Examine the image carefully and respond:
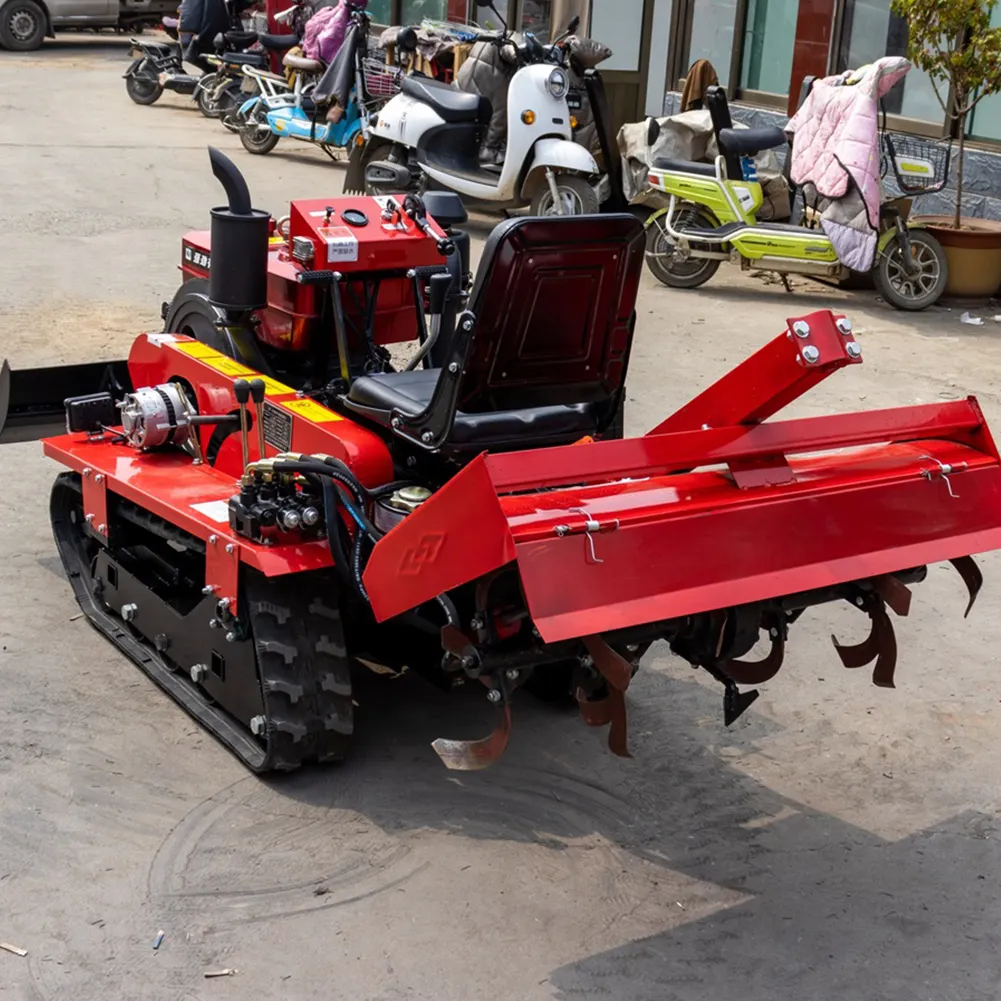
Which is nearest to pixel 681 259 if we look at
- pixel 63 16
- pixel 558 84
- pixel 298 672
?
pixel 558 84

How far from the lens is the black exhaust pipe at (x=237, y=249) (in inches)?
179

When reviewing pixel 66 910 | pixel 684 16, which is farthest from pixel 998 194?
pixel 66 910

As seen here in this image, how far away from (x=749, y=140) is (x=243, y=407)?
6.74 m

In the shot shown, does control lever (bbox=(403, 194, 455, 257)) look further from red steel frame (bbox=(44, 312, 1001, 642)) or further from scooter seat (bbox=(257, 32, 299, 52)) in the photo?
scooter seat (bbox=(257, 32, 299, 52))

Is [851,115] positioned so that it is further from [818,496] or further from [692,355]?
[818,496]

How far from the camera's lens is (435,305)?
4.47m

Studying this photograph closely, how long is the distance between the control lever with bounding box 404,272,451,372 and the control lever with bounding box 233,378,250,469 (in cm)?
53

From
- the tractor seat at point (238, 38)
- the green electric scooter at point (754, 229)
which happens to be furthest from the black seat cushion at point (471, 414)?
the tractor seat at point (238, 38)

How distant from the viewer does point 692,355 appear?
332 inches

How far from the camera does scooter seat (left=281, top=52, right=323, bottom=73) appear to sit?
1420cm

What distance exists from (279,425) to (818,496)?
1640mm

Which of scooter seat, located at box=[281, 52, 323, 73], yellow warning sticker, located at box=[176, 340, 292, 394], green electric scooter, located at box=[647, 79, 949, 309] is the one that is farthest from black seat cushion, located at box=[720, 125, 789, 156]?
yellow warning sticker, located at box=[176, 340, 292, 394]

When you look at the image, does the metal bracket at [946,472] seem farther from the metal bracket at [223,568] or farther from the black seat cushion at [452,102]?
the black seat cushion at [452,102]

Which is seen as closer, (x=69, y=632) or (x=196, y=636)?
(x=196, y=636)
